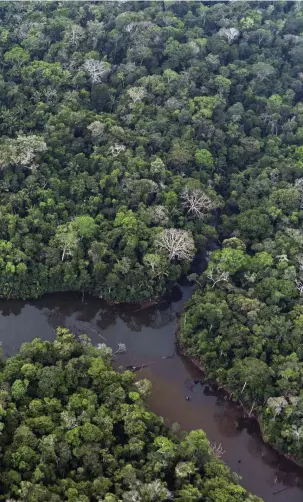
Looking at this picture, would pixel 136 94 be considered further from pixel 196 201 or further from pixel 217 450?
pixel 217 450

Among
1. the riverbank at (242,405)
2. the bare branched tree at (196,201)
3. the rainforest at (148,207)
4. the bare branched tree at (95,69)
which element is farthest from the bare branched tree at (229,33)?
the riverbank at (242,405)

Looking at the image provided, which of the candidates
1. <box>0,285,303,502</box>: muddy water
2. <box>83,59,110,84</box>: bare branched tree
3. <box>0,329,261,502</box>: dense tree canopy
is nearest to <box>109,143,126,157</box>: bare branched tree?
<box>83,59,110,84</box>: bare branched tree

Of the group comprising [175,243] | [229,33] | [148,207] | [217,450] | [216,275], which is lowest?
[217,450]

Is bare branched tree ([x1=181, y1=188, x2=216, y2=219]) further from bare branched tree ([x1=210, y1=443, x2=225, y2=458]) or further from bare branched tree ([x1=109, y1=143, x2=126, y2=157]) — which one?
bare branched tree ([x1=210, y1=443, x2=225, y2=458])

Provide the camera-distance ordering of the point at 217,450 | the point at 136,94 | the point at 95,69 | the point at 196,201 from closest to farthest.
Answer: the point at 217,450 < the point at 196,201 < the point at 136,94 < the point at 95,69

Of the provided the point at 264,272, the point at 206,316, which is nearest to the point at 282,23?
the point at 264,272

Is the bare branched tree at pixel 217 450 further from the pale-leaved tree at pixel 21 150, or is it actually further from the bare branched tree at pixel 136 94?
the bare branched tree at pixel 136 94

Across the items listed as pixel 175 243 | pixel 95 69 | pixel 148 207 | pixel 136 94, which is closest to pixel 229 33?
pixel 136 94
